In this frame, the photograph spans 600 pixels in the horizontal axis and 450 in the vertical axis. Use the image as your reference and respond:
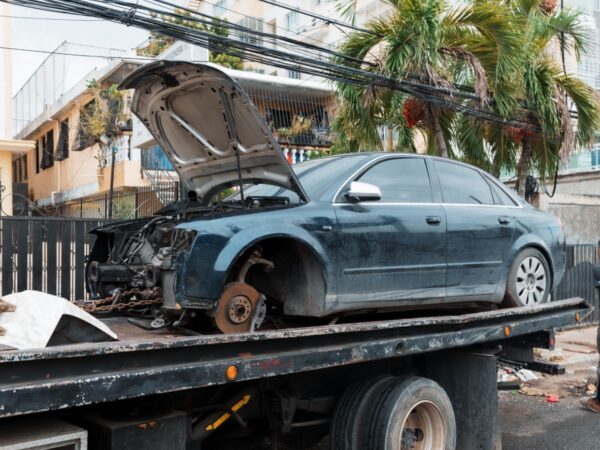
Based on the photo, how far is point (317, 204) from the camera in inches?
185

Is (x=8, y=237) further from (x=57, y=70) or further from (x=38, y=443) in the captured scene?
(x=57, y=70)

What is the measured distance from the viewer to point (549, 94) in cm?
1076

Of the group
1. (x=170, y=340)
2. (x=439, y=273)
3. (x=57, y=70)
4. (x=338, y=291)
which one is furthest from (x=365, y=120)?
(x=57, y=70)

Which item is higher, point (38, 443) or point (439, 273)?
point (439, 273)

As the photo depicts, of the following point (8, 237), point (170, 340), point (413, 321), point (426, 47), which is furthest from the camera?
point (426, 47)

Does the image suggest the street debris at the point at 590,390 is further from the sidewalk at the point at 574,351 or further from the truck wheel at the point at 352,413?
the truck wheel at the point at 352,413

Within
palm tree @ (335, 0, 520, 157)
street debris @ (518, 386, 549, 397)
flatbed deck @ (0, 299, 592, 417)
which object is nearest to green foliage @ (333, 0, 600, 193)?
palm tree @ (335, 0, 520, 157)

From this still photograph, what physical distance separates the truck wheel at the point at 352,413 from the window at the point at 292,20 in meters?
26.8

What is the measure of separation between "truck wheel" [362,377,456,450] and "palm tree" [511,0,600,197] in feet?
23.2

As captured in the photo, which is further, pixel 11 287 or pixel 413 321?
pixel 11 287

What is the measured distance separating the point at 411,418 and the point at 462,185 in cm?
227

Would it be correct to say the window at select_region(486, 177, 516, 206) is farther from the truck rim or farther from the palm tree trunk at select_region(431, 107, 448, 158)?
the palm tree trunk at select_region(431, 107, 448, 158)

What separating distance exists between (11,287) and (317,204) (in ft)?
14.0

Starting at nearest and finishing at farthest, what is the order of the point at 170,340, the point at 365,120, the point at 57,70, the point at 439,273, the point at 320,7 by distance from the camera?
the point at 170,340 < the point at 439,273 < the point at 365,120 < the point at 57,70 < the point at 320,7
